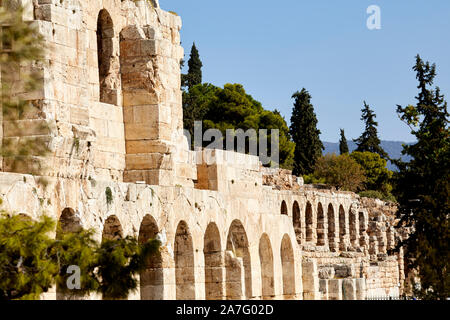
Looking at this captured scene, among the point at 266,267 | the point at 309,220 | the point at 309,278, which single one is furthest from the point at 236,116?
the point at 266,267

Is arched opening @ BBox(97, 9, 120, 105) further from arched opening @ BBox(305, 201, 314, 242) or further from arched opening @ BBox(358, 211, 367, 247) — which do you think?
arched opening @ BBox(358, 211, 367, 247)

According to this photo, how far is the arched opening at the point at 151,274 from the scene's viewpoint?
20.8 metres

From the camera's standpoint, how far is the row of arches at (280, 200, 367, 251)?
45562 millimetres

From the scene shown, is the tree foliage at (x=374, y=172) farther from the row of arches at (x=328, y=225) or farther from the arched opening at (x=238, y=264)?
the arched opening at (x=238, y=264)

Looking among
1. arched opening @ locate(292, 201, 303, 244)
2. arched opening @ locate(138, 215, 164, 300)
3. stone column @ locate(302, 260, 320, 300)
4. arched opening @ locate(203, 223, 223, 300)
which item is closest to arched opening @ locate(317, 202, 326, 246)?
arched opening @ locate(292, 201, 303, 244)

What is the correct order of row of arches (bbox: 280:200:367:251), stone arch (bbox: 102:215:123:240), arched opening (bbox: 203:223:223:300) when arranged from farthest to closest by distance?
row of arches (bbox: 280:200:367:251) < arched opening (bbox: 203:223:223:300) < stone arch (bbox: 102:215:123:240)

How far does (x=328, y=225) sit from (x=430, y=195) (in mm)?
24996

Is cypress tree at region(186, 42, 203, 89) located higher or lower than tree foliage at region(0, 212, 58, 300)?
higher

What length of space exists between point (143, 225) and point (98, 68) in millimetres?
4732

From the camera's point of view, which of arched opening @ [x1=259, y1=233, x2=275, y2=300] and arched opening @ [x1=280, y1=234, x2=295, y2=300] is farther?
arched opening @ [x1=280, y1=234, x2=295, y2=300]

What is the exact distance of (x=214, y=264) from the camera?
23.9 metres
